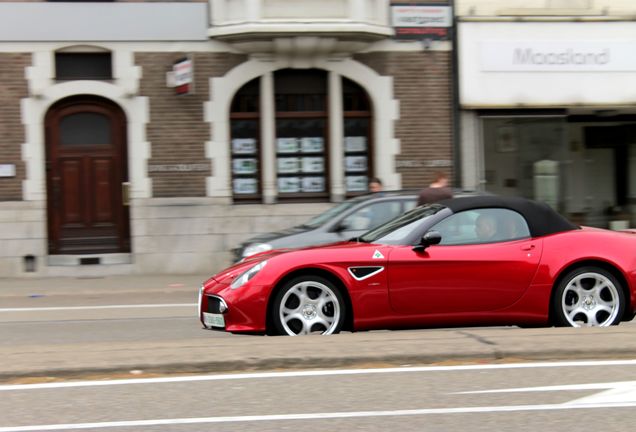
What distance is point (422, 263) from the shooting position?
7906mm

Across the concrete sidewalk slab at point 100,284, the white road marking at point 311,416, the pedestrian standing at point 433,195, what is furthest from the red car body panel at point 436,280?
the concrete sidewalk slab at point 100,284

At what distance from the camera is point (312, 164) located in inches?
696

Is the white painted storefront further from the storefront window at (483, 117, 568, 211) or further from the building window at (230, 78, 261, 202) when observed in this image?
the building window at (230, 78, 261, 202)

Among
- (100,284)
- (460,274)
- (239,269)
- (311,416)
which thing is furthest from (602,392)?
(100,284)

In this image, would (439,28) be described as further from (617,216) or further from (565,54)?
(617,216)

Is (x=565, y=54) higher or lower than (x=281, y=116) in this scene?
higher

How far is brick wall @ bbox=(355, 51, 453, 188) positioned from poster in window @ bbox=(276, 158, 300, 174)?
6.55 feet

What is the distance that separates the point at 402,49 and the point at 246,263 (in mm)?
10248

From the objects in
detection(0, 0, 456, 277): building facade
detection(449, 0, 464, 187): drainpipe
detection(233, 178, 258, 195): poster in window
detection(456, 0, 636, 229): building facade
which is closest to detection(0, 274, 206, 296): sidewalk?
detection(0, 0, 456, 277): building facade

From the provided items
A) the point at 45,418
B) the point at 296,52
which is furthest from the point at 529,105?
the point at 45,418

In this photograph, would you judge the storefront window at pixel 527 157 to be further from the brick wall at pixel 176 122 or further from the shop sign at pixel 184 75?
the shop sign at pixel 184 75

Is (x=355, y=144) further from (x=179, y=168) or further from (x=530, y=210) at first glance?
(x=530, y=210)

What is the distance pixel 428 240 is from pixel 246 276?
1.65 m

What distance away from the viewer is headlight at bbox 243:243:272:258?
1185 centimetres
